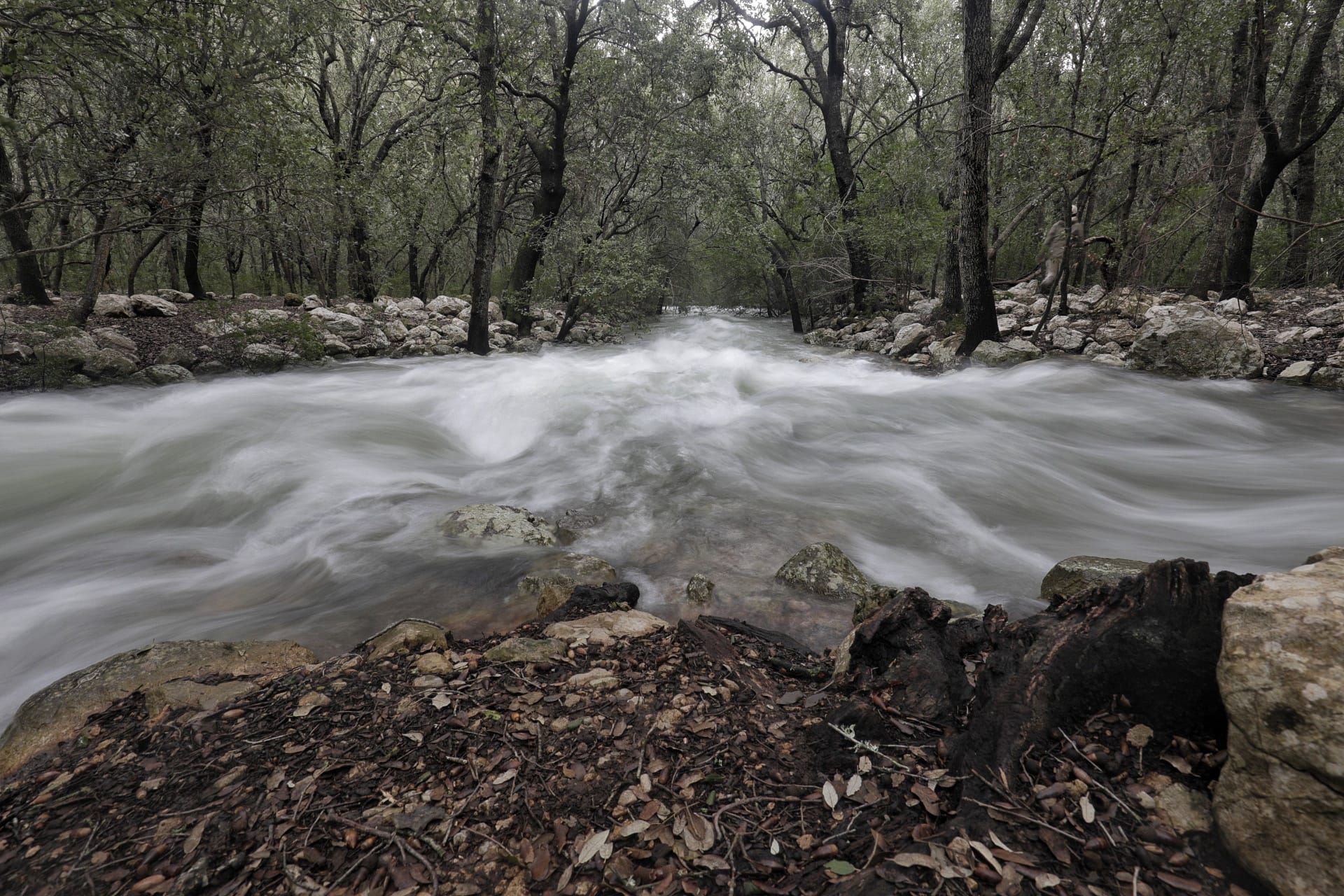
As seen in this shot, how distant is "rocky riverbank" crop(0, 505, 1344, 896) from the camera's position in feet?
4.94

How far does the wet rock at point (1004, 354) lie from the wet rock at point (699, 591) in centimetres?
942

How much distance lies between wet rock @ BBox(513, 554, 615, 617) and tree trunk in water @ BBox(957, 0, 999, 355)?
916 centimetres

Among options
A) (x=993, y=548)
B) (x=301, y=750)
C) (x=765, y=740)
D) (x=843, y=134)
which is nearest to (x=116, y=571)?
(x=301, y=750)

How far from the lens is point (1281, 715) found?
146 centimetres

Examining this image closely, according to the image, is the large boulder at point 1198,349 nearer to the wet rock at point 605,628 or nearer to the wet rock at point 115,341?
the wet rock at point 605,628

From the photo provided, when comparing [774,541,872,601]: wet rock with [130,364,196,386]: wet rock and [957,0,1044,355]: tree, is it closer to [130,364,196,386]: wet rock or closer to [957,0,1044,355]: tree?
[957,0,1044,355]: tree

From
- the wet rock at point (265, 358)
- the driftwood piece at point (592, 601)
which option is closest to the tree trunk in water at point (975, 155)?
the driftwood piece at point (592, 601)

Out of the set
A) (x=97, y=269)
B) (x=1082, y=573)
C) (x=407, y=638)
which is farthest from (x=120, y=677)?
(x=97, y=269)

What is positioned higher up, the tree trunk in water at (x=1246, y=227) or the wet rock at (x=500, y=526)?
the tree trunk in water at (x=1246, y=227)

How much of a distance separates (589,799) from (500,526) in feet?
10.5

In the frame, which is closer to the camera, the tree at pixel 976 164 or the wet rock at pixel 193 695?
the wet rock at pixel 193 695

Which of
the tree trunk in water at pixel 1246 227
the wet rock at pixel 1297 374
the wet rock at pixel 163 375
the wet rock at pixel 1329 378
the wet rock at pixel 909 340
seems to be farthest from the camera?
the wet rock at pixel 909 340

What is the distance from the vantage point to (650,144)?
18.9 m

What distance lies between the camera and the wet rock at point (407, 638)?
3.01m
